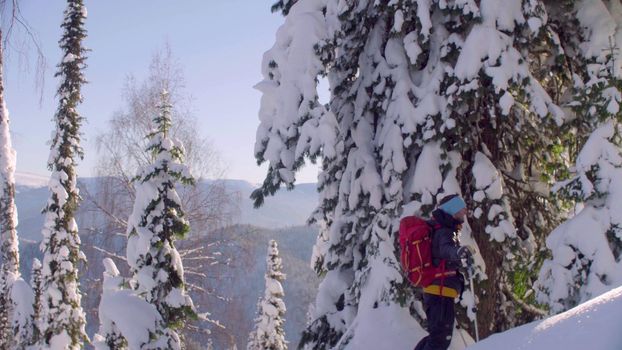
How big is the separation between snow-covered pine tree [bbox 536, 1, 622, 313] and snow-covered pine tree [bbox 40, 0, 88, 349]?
54.6 ft

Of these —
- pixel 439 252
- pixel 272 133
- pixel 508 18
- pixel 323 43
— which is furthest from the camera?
pixel 272 133

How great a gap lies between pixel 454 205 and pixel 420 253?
1.99ft

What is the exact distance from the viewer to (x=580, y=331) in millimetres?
2592

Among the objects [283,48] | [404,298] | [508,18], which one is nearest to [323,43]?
[283,48]

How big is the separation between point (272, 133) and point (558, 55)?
3.86 metres

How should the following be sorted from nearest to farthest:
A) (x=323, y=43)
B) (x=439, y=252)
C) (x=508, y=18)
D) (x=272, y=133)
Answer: (x=439, y=252) < (x=508, y=18) < (x=323, y=43) < (x=272, y=133)

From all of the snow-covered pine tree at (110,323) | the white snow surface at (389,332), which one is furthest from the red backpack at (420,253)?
the snow-covered pine tree at (110,323)

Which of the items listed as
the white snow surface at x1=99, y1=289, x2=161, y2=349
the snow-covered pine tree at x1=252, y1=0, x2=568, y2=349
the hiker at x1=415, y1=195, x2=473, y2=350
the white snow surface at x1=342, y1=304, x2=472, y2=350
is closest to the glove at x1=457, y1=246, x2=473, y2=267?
the hiker at x1=415, y1=195, x2=473, y2=350

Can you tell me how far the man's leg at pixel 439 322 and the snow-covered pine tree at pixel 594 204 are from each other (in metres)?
1.38

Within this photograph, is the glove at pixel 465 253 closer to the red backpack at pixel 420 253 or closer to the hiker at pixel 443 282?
the hiker at pixel 443 282

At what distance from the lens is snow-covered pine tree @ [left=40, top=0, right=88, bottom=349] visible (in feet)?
59.7

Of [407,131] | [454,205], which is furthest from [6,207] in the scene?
[454,205]

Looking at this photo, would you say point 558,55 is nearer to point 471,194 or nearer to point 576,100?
point 576,100

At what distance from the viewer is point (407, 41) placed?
22.5 feet
